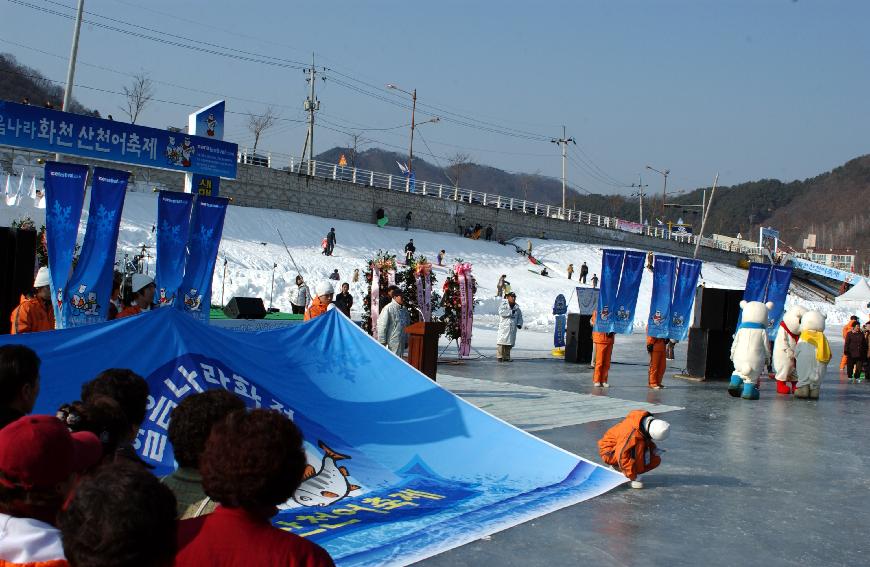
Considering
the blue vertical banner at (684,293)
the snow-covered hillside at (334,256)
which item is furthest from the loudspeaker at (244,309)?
the blue vertical banner at (684,293)

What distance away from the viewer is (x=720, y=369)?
18.2m

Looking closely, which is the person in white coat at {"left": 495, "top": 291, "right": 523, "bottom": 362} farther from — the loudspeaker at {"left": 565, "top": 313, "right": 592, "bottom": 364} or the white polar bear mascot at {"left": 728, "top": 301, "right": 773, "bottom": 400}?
the white polar bear mascot at {"left": 728, "top": 301, "right": 773, "bottom": 400}

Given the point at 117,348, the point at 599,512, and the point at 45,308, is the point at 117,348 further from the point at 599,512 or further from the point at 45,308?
the point at 599,512

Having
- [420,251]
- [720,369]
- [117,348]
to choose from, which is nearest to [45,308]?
[117,348]

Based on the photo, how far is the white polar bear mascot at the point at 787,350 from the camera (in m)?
15.9

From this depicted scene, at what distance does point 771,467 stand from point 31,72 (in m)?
99.1

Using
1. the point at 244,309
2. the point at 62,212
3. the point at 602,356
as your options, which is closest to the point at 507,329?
the point at 602,356

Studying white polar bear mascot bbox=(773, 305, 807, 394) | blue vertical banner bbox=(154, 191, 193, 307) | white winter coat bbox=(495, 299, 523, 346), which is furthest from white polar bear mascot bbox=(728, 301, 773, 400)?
blue vertical banner bbox=(154, 191, 193, 307)

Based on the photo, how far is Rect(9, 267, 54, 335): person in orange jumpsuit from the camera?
29.0 feet

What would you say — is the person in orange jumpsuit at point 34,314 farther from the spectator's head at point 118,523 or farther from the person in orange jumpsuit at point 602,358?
the person in orange jumpsuit at point 602,358

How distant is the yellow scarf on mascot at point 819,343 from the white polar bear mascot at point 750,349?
4.55 ft

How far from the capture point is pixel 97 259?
439 inches

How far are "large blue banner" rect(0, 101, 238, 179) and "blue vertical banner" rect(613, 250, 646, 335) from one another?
23.9 ft

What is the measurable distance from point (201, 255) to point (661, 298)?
8.76m
